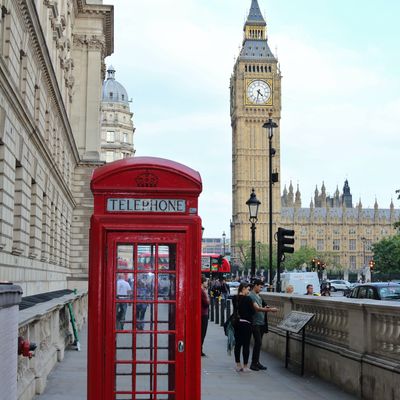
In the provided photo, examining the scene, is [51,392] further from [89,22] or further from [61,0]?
[89,22]

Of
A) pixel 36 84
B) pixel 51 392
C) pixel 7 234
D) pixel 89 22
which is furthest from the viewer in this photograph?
pixel 89 22

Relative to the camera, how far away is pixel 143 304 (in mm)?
7809

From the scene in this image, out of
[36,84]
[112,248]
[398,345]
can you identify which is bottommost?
[398,345]

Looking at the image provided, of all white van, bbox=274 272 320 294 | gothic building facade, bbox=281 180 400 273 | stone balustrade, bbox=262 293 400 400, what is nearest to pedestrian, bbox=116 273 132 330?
A: stone balustrade, bbox=262 293 400 400

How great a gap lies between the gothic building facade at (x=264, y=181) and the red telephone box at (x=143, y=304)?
153146 millimetres

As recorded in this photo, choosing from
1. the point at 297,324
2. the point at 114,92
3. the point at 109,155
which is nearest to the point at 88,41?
the point at 297,324

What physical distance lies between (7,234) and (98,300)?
1499cm

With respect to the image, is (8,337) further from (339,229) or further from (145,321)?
(339,229)

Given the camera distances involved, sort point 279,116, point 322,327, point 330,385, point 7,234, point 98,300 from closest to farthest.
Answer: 1. point 98,300
2. point 330,385
3. point 322,327
4. point 7,234
5. point 279,116

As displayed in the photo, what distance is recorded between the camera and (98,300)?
7.84 meters

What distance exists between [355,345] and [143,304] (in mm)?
5124

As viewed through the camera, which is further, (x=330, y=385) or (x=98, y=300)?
(x=330, y=385)

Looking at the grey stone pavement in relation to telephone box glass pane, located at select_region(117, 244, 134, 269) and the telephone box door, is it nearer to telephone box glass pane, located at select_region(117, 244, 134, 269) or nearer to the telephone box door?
the telephone box door

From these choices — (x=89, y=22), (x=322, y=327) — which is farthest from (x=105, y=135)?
(x=322, y=327)
